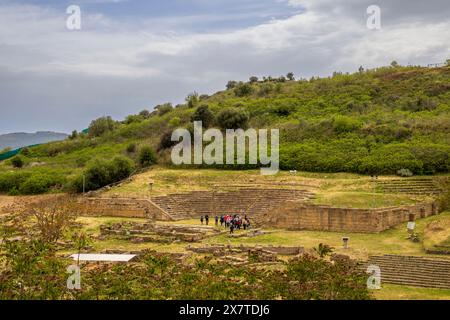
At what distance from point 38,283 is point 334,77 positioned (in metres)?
62.5

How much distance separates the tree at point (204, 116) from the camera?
62.8m

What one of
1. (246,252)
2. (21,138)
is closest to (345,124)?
(246,252)

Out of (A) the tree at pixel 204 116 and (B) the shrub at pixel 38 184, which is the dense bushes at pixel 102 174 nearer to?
(B) the shrub at pixel 38 184

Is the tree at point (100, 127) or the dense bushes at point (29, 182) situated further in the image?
the tree at point (100, 127)

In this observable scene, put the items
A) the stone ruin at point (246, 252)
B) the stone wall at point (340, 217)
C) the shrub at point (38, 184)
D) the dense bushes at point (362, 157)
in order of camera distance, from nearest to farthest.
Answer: the stone ruin at point (246, 252), the stone wall at point (340, 217), the dense bushes at point (362, 157), the shrub at point (38, 184)

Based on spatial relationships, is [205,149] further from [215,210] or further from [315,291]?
[315,291]

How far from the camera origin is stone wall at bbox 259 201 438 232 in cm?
3316

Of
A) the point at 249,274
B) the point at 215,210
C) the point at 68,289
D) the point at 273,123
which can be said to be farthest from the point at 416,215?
the point at 273,123

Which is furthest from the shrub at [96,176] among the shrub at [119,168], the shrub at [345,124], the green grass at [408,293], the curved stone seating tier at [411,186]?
the green grass at [408,293]

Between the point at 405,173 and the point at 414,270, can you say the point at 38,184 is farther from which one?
the point at 414,270

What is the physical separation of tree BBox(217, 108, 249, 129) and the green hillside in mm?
102

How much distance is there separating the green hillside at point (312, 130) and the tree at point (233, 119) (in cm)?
10

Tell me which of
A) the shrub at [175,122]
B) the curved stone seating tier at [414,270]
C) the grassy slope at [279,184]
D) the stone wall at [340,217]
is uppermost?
the shrub at [175,122]
